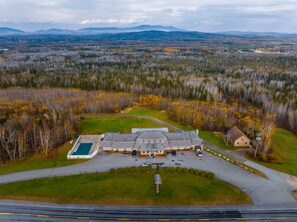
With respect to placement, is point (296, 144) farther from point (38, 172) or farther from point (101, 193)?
point (38, 172)

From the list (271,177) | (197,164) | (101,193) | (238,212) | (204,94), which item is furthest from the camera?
(204,94)

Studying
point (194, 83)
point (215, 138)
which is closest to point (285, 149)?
point (215, 138)

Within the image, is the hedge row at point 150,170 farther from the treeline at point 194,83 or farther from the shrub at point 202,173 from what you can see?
the treeline at point 194,83

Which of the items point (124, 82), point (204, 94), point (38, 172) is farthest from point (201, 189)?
point (124, 82)

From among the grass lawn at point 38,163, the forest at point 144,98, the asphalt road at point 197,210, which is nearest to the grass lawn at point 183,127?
the forest at point 144,98

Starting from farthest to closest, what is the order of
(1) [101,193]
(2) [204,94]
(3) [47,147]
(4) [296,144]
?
1. (2) [204,94]
2. (4) [296,144]
3. (3) [47,147]
4. (1) [101,193]

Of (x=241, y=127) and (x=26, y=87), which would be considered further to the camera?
(x=26, y=87)

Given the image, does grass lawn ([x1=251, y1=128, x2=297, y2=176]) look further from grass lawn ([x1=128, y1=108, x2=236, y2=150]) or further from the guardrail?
grass lawn ([x1=128, y1=108, x2=236, y2=150])
